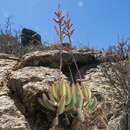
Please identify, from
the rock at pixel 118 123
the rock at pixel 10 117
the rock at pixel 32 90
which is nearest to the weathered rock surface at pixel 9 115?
the rock at pixel 10 117

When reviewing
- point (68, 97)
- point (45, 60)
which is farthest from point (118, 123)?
point (45, 60)

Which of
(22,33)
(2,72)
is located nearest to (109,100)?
(2,72)

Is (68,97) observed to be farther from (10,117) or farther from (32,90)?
(32,90)

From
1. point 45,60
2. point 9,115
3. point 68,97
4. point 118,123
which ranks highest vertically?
point 45,60

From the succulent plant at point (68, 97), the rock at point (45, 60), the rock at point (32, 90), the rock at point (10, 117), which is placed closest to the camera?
the succulent plant at point (68, 97)

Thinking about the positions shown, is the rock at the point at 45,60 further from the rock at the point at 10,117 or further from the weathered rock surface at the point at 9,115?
the rock at the point at 10,117

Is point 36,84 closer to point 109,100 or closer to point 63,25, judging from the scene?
point 109,100

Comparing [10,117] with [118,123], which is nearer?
[118,123]

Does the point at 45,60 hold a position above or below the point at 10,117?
above

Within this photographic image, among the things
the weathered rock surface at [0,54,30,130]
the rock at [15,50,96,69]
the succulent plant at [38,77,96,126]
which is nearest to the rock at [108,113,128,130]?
the succulent plant at [38,77,96,126]

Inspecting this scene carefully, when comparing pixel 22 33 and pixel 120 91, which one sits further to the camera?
pixel 22 33

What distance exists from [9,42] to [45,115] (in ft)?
21.1

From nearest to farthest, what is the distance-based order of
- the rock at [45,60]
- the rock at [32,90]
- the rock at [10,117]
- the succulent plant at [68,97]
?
the succulent plant at [68,97] < the rock at [10,117] < the rock at [32,90] < the rock at [45,60]

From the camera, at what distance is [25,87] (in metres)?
6.56
